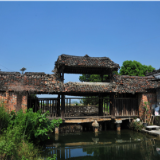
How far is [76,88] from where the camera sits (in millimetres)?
11734

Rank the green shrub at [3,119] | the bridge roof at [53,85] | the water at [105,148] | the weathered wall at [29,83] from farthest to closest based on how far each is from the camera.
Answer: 1. the bridge roof at [53,85]
2. the weathered wall at [29,83]
3. the green shrub at [3,119]
4. the water at [105,148]

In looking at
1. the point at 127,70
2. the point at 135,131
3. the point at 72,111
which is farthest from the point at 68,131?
the point at 127,70

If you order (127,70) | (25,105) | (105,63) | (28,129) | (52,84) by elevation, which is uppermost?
(127,70)

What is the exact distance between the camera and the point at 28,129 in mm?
8273

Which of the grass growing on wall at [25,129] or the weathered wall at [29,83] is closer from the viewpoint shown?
the grass growing on wall at [25,129]

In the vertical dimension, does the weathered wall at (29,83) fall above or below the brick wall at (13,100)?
above

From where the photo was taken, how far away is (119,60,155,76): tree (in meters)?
28.7

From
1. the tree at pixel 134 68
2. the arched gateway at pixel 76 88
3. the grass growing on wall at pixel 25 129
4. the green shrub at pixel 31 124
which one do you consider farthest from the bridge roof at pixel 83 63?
the tree at pixel 134 68

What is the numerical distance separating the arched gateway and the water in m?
2.13

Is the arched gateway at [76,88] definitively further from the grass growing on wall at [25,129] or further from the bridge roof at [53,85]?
the grass growing on wall at [25,129]

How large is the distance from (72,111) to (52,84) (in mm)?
4713

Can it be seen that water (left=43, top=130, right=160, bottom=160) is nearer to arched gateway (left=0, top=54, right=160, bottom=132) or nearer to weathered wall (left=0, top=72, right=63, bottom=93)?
arched gateway (left=0, top=54, right=160, bottom=132)

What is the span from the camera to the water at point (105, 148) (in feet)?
25.6

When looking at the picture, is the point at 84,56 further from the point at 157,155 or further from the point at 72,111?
the point at 157,155
